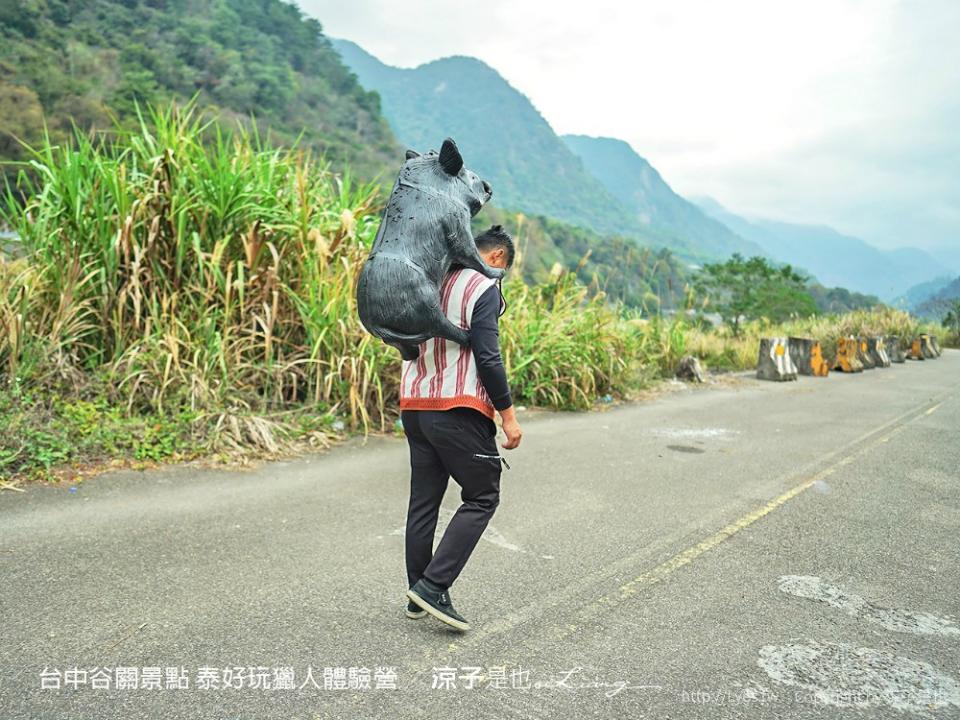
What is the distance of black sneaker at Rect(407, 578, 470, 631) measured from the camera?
283 cm

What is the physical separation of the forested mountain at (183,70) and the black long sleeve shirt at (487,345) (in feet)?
76.0

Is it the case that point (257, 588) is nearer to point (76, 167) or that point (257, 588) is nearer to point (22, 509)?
point (22, 509)

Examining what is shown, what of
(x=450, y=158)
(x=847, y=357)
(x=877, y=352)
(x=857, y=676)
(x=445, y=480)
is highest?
(x=450, y=158)

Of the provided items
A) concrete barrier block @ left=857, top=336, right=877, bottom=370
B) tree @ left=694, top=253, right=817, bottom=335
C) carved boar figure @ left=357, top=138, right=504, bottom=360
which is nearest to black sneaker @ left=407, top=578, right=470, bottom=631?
carved boar figure @ left=357, top=138, right=504, bottom=360

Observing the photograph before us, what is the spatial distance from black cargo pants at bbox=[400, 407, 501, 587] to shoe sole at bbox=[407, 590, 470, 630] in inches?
3.9

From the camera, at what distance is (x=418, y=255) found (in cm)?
268

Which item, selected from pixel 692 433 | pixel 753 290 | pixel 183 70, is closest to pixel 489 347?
pixel 692 433

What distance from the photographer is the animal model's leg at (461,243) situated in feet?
8.99

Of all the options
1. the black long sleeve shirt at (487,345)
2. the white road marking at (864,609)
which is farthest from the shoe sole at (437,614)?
the white road marking at (864,609)

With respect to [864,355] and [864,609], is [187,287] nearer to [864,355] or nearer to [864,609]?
[864,609]

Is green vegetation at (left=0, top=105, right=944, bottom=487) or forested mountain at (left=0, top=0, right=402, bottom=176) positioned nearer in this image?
green vegetation at (left=0, top=105, right=944, bottom=487)

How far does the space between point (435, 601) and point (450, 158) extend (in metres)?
1.84

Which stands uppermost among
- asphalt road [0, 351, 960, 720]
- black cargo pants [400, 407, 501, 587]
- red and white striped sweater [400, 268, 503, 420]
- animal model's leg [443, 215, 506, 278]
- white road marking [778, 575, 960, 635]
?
animal model's leg [443, 215, 506, 278]

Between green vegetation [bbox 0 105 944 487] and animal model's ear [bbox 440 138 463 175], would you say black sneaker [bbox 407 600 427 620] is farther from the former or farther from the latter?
green vegetation [bbox 0 105 944 487]
